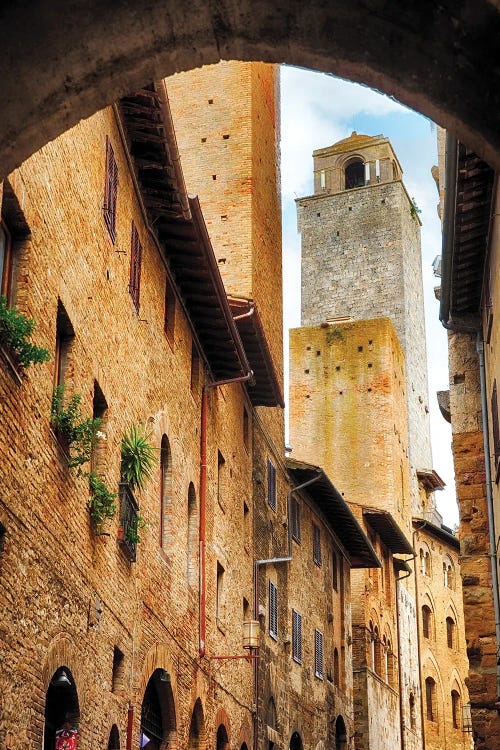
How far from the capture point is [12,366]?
9.30m

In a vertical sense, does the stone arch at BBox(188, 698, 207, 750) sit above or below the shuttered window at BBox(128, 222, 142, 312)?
below

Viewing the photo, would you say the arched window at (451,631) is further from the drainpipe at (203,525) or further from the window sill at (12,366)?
the window sill at (12,366)

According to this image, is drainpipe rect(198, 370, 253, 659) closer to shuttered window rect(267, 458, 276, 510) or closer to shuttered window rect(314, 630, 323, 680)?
shuttered window rect(267, 458, 276, 510)

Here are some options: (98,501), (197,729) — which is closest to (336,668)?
(197,729)

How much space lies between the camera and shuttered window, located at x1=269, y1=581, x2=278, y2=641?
22.7m

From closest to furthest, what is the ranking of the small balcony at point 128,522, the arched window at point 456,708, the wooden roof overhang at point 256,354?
1. the small balcony at point 128,522
2. the wooden roof overhang at point 256,354
3. the arched window at point 456,708

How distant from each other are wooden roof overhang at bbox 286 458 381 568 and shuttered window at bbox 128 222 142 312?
37.7 ft

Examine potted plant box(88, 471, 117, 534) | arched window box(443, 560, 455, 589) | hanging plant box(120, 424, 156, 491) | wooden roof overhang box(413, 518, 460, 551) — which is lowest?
potted plant box(88, 471, 117, 534)

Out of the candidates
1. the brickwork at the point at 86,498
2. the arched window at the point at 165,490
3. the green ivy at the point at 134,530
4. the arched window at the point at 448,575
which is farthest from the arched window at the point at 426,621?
the green ivy at the point at 134,530

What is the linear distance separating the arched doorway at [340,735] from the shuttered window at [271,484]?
7.43 metres

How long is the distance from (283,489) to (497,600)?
11422 millimetres

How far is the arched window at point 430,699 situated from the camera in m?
43.8

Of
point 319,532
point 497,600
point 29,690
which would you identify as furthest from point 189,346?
point 319,532

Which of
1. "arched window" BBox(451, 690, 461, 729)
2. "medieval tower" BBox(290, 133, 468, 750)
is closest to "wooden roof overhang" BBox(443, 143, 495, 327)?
"medieval tower" BBox(290, 133, 468, 750)
